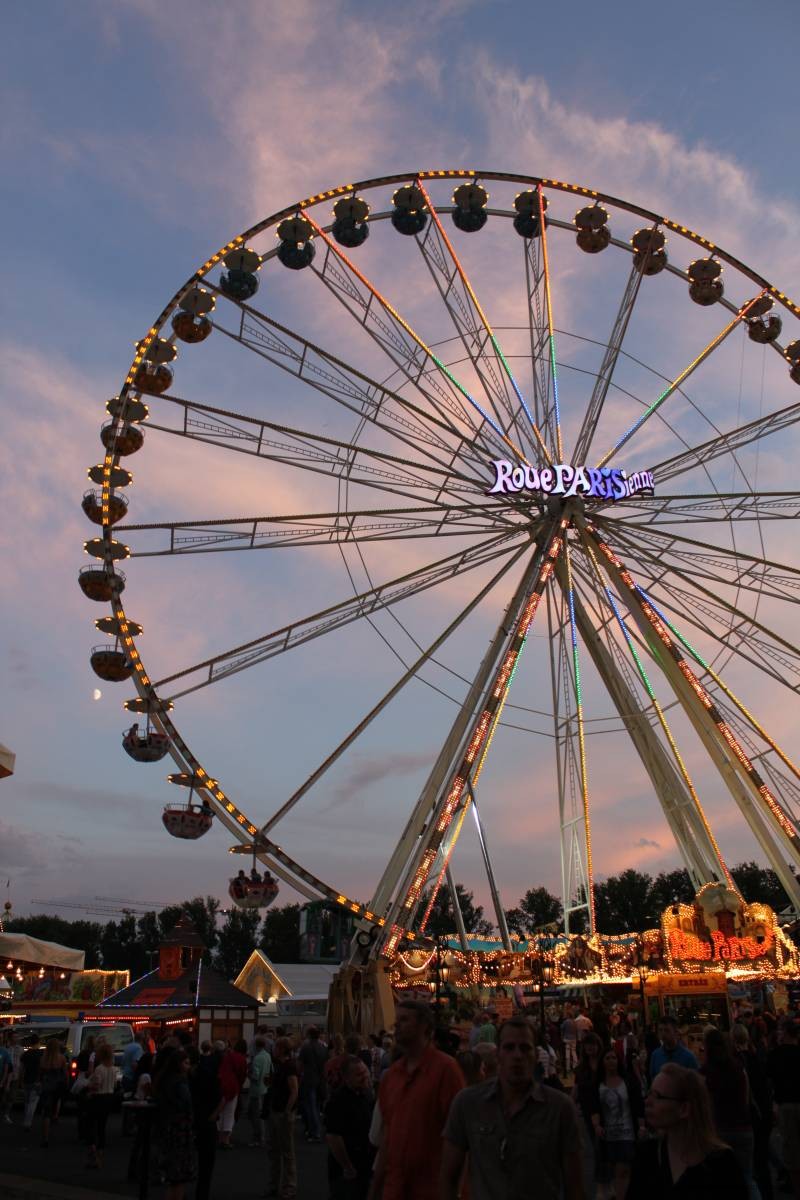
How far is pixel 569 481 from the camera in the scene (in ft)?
68.4

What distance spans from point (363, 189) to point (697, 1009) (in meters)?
17.5

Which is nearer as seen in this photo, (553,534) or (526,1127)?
(526,1127)

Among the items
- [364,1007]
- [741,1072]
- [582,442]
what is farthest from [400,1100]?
[582,442]

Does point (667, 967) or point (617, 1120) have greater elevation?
point (667, 967)

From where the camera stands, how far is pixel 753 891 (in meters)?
69.1

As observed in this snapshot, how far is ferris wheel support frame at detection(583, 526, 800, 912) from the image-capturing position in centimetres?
1970

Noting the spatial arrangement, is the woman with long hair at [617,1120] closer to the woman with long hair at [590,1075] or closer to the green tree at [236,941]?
the woman with long hair at [590,1075]

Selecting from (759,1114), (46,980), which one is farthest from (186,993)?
(759,1114)

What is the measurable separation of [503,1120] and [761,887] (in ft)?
236

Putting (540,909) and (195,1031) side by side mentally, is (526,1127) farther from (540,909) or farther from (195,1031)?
(540,909)

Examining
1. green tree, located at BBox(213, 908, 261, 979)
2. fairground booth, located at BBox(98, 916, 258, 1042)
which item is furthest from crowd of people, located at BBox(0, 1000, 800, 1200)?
green tree, located at BBox(213, 908, 261, 979)

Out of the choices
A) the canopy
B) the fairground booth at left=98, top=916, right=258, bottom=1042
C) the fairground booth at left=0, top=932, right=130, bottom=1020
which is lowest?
the fairground booth at left=98, top=916, right=258, bottom=1042

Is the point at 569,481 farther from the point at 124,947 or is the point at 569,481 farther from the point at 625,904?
the point at 124,947

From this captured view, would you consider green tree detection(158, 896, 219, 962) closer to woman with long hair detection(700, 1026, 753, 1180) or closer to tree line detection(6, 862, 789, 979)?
tree line detection(6, 862, 789, 979)
